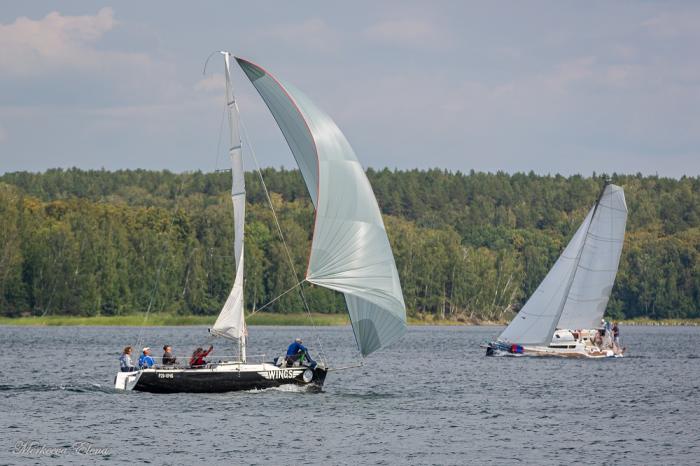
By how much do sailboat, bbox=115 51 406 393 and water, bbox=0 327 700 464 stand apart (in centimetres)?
139

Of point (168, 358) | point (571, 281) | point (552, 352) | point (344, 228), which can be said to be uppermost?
point (344, 228)

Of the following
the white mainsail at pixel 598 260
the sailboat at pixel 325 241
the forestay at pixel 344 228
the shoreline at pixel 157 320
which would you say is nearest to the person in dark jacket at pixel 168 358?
the sailboat at pixel 325 241

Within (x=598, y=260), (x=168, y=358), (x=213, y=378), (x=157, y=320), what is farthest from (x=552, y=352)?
(x=157, y=320)

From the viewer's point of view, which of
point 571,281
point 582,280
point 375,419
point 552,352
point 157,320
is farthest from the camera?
point 157,320

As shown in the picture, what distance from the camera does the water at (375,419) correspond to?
1395 inches

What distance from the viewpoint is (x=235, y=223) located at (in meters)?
43.7

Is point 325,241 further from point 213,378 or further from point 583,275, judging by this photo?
point 583,275

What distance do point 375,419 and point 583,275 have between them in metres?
32.9

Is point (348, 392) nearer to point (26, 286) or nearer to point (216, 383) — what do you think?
point (216, 383)

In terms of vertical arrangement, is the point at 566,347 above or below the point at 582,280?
below

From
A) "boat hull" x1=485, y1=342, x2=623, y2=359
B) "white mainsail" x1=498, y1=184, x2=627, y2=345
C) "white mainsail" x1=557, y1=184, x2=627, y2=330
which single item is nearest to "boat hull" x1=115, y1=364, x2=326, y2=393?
"white mainsail" x1=498, y1=184, x2=627, y2=345

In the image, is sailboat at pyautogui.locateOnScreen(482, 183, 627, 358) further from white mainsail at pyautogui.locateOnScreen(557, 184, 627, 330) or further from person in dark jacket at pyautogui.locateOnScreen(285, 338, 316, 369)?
person in dark jacket at pyautogui.locateOnScreen(285, 338, 316, 369)

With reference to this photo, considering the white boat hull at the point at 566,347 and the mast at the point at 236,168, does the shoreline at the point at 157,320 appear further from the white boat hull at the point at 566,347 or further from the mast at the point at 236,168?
the mast at the point at 236,168

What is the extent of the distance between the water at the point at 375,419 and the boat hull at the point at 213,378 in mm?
751
